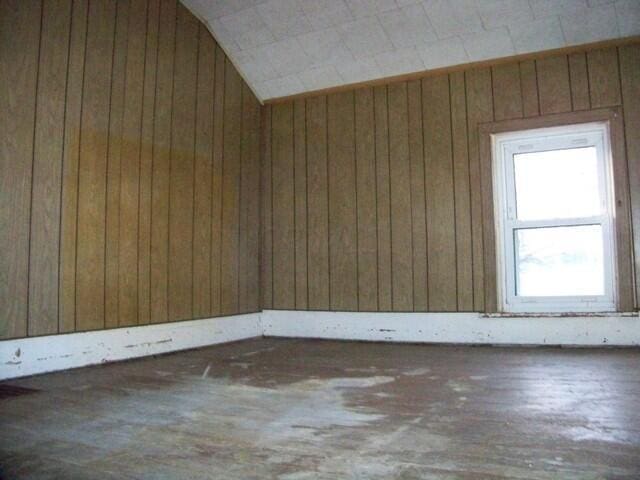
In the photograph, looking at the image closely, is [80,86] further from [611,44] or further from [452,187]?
[611,44]

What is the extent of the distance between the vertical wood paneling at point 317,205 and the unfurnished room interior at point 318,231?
0.03 metres

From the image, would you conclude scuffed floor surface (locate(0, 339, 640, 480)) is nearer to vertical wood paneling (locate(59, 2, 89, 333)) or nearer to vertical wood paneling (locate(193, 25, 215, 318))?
vertical wood paneling (locate(59, 2, 89, 333))

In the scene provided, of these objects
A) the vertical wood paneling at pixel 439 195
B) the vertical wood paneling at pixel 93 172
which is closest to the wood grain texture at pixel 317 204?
the vertical wood paneling at pixel 439 195

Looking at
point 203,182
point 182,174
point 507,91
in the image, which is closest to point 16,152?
point 182,174

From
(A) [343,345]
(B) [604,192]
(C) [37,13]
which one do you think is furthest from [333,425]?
(B) [604,192]

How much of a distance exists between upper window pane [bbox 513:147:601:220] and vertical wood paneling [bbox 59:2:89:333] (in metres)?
3.07

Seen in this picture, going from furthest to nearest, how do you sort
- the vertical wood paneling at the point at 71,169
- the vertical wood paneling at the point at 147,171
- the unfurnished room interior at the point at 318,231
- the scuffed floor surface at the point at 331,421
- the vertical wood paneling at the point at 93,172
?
the vertical wood paneling at the point at 147,171 → the vertical wood paneling at the point at 93,172 → the vertical wood paneling at the point at 71,169 → the unfurnished room interior at the point at 318,231 → the scuffed floor surface at the point at 331,421

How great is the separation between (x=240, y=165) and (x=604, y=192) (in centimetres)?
284

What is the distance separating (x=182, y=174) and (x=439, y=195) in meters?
1.98

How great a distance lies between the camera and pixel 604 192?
3.49 meters

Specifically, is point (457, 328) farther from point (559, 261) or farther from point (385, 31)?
point (385, 31)

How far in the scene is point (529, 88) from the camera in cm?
369

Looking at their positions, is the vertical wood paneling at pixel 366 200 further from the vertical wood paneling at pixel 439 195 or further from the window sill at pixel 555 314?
the window sill at pixel 555 314

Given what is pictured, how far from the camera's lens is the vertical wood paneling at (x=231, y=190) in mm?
3988
